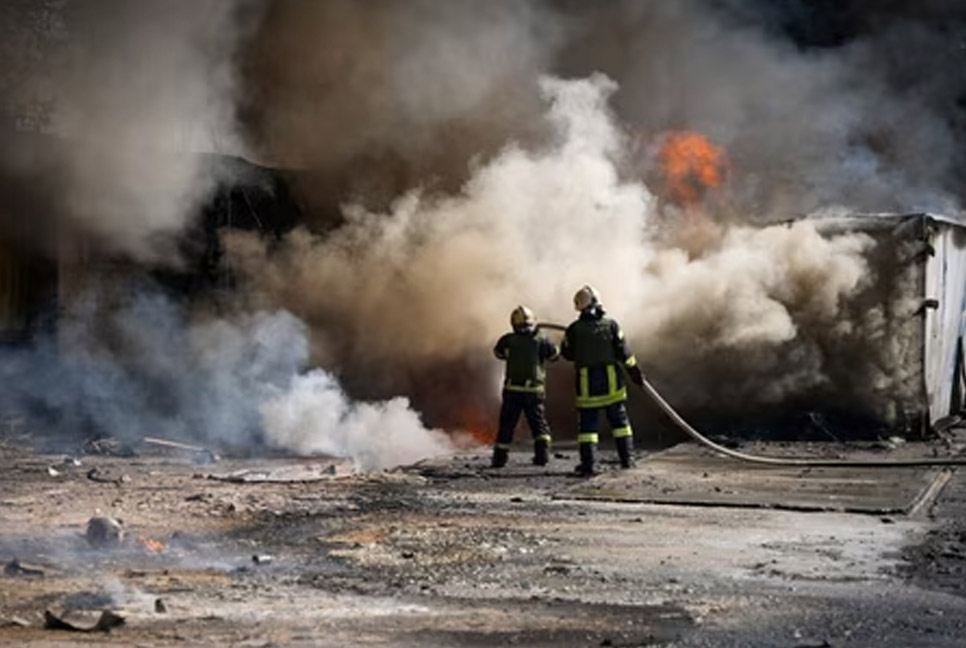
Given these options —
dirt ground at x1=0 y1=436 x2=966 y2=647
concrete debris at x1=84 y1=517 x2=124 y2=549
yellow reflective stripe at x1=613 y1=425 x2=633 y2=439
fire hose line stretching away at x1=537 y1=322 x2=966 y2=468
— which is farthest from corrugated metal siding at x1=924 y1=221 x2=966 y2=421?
concrete debris at x1=84 y1=517 x2=124 y2=549

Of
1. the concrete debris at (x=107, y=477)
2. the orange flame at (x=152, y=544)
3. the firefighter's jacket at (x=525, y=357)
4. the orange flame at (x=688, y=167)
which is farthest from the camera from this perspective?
the orange flame at (x=688, y=167)

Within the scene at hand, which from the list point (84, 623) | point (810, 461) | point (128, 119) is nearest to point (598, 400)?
point (810, 461)

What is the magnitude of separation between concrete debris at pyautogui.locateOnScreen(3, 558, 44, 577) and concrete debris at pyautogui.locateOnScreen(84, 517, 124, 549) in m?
0.63

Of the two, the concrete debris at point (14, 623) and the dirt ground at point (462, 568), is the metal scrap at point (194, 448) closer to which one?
the dirt ground at point (462, 568)

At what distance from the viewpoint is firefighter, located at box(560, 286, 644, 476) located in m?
9.92

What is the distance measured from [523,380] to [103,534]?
4.72 meters

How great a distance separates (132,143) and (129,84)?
0.66 meters

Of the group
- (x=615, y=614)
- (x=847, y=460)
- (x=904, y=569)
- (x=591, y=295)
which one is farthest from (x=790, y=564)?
(x=847, y=460)

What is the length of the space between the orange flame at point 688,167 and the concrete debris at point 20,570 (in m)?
10.6

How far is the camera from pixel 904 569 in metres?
6.09

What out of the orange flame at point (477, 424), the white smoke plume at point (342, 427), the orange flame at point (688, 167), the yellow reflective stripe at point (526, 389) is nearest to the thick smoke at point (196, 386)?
the white smoke plume at point (342, 427)

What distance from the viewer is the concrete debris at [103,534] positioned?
21.8 feet

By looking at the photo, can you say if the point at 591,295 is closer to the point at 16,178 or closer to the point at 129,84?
the point at 129,84

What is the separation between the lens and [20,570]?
5.95m
